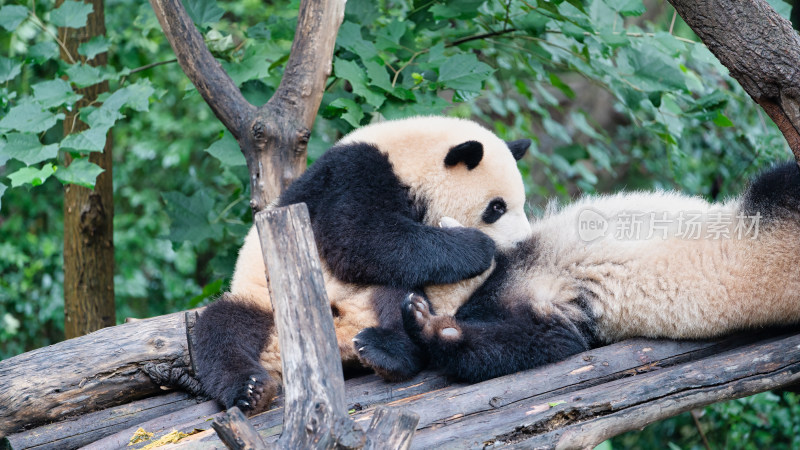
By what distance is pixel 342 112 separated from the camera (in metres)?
3.90

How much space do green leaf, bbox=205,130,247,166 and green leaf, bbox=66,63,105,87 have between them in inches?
Result: 27.4

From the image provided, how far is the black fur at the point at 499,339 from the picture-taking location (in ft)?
9.19

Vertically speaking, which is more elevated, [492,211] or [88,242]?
[492,211]

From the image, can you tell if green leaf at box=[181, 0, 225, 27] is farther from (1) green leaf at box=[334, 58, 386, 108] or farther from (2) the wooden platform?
(2) the wooden platform

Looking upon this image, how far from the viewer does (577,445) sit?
7.61 feet

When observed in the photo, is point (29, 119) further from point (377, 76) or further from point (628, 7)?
point (628, 7)

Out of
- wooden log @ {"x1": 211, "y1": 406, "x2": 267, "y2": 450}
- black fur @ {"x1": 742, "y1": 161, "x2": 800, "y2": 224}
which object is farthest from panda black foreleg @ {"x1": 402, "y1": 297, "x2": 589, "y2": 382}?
wooden log @ {"x1": 211, "y1": 406, "x2": 267, "y2": 450}

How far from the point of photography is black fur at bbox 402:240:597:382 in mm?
2801

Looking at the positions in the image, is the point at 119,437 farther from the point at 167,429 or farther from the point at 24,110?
the point at 24,110

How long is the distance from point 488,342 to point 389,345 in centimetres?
42

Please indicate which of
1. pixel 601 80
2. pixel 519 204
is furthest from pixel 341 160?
pixel 601 80

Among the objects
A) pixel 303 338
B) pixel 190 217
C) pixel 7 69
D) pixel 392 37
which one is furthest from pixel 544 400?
pixel 7 69

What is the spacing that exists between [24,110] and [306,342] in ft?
7.40

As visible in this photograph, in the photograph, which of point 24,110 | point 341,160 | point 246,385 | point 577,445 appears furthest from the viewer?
point 24,110
